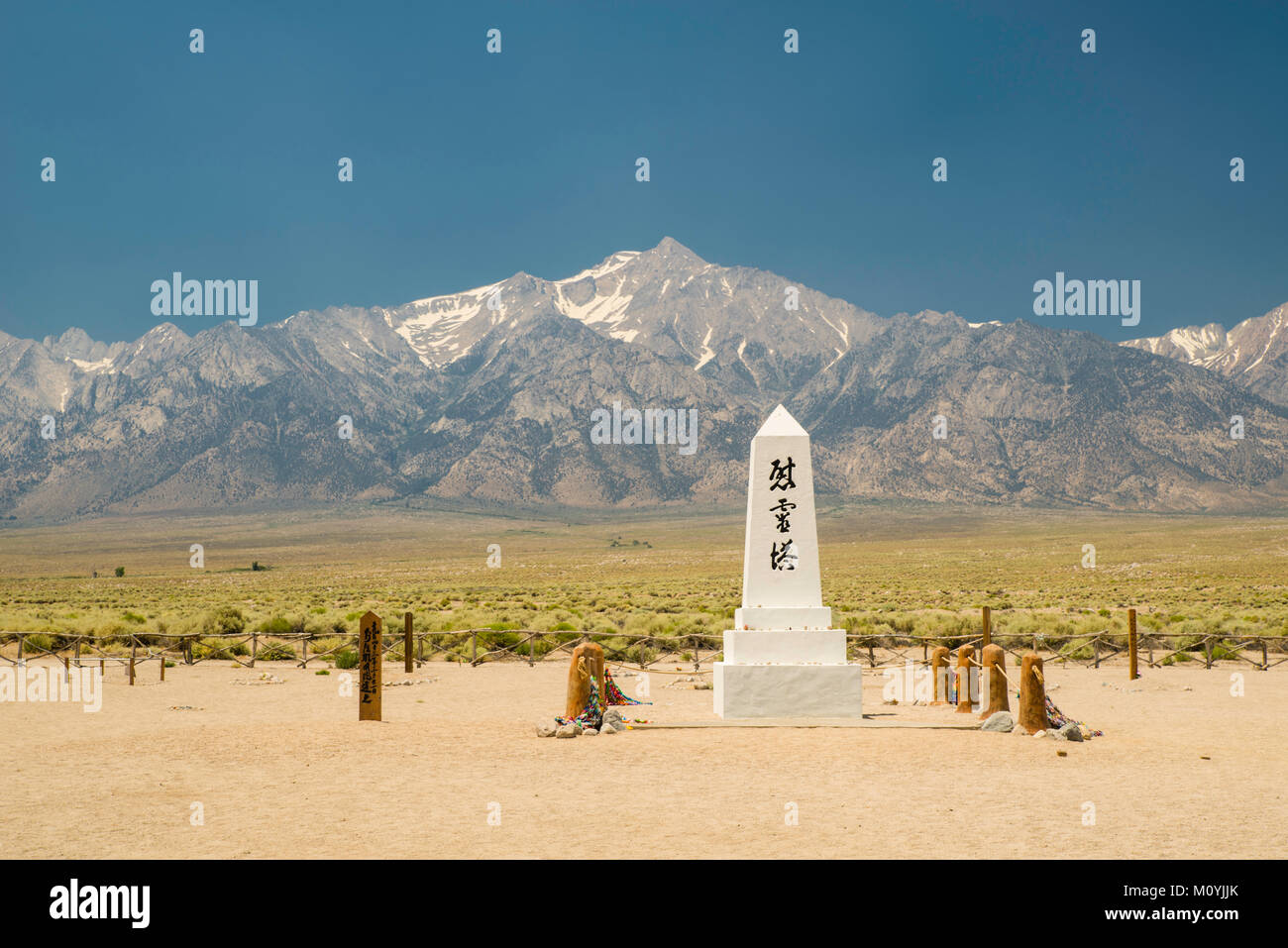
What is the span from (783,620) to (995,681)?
9.68 ft

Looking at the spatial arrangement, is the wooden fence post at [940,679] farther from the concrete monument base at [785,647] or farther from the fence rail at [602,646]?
the fence rail at [602,646]

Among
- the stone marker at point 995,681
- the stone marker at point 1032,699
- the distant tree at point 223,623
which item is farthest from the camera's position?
the distant tree at point 223,623

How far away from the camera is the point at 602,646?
25.0 meters

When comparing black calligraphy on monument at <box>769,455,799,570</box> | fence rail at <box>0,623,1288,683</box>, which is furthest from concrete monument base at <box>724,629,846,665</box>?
fence rail at <box>0,623,1288,683</box>

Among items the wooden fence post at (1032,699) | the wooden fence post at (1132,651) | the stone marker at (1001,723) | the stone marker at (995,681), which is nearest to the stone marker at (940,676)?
the stone marker at (995,681)

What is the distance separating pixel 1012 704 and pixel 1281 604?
28.1m

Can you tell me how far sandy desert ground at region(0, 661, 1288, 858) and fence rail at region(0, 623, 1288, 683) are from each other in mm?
7320

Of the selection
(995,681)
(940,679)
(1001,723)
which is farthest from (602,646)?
(1001,723)

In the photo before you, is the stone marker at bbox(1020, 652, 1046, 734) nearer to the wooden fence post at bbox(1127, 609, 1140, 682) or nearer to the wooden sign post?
the wooden fence post at bbox(1127, 609, 1140, 682)

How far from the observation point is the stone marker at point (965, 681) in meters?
16.7

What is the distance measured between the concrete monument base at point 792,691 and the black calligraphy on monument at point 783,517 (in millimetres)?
1468

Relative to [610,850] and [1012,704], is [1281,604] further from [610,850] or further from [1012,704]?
[610,850]

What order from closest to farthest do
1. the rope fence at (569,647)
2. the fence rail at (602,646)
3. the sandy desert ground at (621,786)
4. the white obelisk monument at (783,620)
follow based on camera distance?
the sandy desert ground at (621,786) → the white obelisk monument at (783,620) → the rope fence at (569,647) → the fence rail at (602,646)

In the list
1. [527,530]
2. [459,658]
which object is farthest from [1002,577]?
[527,530]
